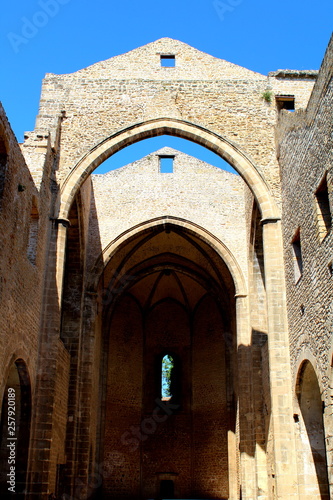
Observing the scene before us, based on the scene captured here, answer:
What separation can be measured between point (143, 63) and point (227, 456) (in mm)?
13168

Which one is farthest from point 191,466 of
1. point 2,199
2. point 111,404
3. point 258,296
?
point 2,199

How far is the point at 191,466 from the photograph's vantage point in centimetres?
2012

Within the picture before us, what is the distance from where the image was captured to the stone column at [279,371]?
9.14 meters

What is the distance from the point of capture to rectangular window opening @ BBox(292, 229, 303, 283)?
31.9 feet

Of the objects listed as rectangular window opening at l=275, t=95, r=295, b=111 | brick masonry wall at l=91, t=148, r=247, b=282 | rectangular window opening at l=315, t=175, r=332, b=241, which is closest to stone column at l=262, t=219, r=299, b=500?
rectangular window opening at l=315, t=175, r=332, b=241

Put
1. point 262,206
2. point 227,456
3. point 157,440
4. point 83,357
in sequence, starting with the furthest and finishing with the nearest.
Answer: point 157,440 → point 227,456 → point 83,357 → point 262,206

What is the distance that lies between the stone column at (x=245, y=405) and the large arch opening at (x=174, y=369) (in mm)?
2743

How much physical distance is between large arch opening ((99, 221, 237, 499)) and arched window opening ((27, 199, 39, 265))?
23.6 ft

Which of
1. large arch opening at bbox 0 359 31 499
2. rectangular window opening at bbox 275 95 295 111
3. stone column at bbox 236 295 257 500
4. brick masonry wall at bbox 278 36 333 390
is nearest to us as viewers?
brick masonry wall at bbox 278 36 333 390

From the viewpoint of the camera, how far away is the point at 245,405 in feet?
45.4

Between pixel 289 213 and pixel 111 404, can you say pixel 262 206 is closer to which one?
pixel 289 213

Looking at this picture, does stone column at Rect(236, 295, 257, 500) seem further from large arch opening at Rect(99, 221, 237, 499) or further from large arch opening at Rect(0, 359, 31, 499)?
large arch opening at Rect(0, 359, 31, 499)

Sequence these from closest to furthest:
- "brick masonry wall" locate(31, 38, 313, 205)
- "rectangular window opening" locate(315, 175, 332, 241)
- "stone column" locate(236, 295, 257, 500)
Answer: "rectangular window opening" locate(315, 175, 332, 241), "brick masonry wall" locate(31, 38, 313, 205), "stone column" locate(236, 295, 257, 500)

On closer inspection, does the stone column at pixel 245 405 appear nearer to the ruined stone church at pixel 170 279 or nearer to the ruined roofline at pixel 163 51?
the ruined stone church at pixel 170 279
